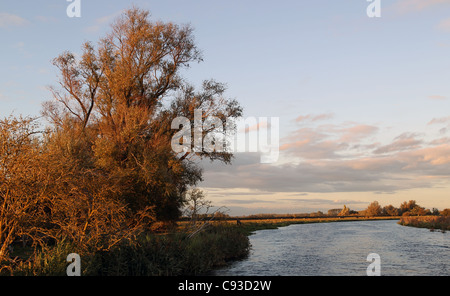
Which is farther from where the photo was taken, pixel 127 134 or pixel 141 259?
pixel 127 134

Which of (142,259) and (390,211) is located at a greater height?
(142,259)

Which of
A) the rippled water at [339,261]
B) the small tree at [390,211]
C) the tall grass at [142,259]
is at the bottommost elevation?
the small tree at [390,211]

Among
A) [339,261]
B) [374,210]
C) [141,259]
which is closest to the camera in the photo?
[141,259]

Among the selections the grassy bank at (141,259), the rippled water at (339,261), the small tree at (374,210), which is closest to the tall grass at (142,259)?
the grassy bank at (141,259)

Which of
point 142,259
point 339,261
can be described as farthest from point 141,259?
point 339,261

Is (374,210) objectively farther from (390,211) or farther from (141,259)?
(141,259)

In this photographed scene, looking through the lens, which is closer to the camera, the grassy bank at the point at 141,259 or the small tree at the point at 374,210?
the grassy bank at the point at 141,259

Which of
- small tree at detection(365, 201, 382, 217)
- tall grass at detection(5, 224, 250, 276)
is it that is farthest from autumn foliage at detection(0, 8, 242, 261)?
small tree at detection(365, 201, 382, 217)

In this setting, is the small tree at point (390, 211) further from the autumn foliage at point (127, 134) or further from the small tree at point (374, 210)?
the autumn foliage at point (127, 134)

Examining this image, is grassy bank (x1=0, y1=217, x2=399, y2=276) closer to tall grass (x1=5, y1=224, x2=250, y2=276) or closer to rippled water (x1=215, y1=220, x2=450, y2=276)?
tall grass (x1=5, y1=224, x2=250, y2=276)

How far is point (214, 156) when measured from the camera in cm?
4256

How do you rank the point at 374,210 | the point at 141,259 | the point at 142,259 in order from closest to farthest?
the point at 141,259 < the point at 142,259 < the point at 374,210

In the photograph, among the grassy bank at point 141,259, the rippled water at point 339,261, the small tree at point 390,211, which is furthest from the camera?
the small tree at point 390,211

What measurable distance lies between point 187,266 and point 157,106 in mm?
23460
